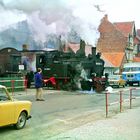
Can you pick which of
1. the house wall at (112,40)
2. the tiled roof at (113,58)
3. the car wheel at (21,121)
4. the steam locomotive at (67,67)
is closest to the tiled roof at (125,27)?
the house wall at (112,40)

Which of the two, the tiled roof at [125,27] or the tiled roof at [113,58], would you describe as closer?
the tiled roof at [113,58]

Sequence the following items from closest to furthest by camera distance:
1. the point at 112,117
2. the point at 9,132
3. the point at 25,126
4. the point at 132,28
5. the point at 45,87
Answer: the point at 9,132, the point at 25,126, the point at 112,117, the point at 45,87, the point at 132,28

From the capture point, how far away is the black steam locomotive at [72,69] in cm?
3800

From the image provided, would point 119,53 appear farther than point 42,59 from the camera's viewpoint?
Yes

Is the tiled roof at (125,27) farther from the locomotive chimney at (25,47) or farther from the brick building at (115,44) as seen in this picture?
the locomotive chimney at (25,47)

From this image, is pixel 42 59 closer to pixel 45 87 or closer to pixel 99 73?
pixel 45 87

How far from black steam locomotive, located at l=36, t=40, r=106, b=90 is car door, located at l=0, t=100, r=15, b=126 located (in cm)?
2396

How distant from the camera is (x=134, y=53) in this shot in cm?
9900

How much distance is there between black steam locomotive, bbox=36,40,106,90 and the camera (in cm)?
3800

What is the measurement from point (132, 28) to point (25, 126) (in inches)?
3310

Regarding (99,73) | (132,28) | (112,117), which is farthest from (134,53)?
(112,117)

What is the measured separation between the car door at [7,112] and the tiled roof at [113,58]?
2588 inches

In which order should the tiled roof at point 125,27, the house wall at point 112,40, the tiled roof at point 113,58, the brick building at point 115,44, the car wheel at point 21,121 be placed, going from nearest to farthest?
the car wheel at point 21,121 < the tiled roof at point 113,58 < the brick building at point 115,44 < the house wall at point 112,40 < the tiled roof at point 125,27

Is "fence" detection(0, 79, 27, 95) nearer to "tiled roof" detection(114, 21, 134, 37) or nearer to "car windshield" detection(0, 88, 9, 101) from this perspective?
"car windshield" detection(0, 88, 9, 101)
